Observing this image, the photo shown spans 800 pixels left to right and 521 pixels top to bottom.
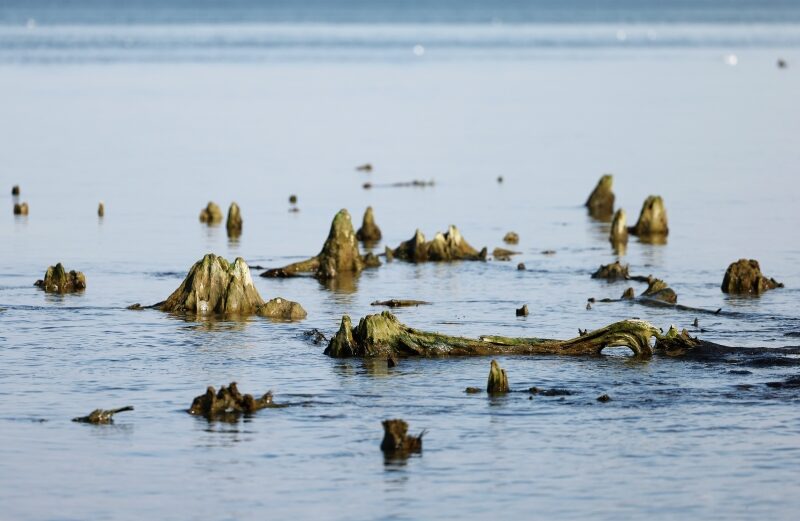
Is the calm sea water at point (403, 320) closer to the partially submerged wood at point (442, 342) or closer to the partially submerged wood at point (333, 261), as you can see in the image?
the partially submerged wood at point (442, 342)

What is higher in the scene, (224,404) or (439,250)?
(439,250)

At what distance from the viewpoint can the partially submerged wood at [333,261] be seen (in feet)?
154

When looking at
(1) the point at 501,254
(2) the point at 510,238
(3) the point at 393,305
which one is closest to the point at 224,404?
(3) the point at 393,305

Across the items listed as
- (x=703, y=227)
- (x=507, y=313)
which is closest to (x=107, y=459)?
(x=507, y=313)

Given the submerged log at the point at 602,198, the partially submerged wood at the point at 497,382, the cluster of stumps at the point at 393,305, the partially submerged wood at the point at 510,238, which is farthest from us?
the submerged log at the point at 602,198

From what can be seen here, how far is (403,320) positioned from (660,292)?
688 cm

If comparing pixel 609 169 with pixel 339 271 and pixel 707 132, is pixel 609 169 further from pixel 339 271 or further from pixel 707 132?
pixel 339 271

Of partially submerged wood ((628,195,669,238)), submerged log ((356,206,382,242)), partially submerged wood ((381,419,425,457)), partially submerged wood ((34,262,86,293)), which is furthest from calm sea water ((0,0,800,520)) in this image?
submerged log ((356,206,382,242))

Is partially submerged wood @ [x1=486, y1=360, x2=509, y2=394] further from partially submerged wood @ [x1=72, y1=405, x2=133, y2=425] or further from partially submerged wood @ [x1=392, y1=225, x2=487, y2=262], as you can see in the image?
partially submerged wood @ [x1=392, y1=225, x2=487, y2=262]

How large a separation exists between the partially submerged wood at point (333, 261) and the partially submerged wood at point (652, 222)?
1286 cm

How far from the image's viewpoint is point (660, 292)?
4203 cm

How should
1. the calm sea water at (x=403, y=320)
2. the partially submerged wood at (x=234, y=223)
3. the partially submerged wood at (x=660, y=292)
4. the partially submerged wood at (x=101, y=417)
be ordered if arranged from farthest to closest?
the partially submerged wood at (x=234, y=223) < the partially submerged wood at (x=660, y=292) < the partially submerged wood at (x=101, y=417) < the calm sea water at (x=403, y=320)

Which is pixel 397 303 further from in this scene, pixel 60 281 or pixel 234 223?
pixel 234 223

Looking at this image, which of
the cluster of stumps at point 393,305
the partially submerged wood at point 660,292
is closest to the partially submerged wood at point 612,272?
the cluster of stumps at point 393,305
